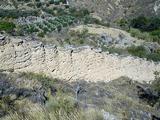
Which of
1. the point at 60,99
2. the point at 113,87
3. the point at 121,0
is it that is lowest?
the point at 121,0

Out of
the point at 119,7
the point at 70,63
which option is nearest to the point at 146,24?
the point at 119,7

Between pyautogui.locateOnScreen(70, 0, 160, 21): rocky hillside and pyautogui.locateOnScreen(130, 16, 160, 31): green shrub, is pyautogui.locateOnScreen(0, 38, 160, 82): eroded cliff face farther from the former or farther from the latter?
pyautogui.locateOnScreen(70, 0, 160, 21): rocky hillside

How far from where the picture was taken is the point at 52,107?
6992 millimetres

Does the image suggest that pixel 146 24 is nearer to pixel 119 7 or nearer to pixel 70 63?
pixel 119 7

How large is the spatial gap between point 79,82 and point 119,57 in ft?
7.34

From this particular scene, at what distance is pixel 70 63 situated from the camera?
516 inches

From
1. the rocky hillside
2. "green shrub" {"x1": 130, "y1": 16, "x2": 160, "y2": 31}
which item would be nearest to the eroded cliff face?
"green shrub" {"x1": 130, "y1": 16, "x2": 160, "y2": 31}

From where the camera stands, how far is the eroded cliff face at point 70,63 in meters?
12.1

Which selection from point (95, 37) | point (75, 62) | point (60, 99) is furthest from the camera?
point (95, 37)

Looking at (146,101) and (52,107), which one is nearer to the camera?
(52,107)

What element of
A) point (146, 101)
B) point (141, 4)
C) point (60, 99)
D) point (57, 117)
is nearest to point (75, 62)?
point (146, 101)

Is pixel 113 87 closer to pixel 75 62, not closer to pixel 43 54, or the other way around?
pixel 75 62

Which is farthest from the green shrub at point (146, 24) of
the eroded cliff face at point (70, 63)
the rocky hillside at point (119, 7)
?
the eroded cliff face at point (70, 63)

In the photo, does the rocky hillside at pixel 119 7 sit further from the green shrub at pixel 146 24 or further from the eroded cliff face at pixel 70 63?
the eroded cliff face at pixel 70 63
